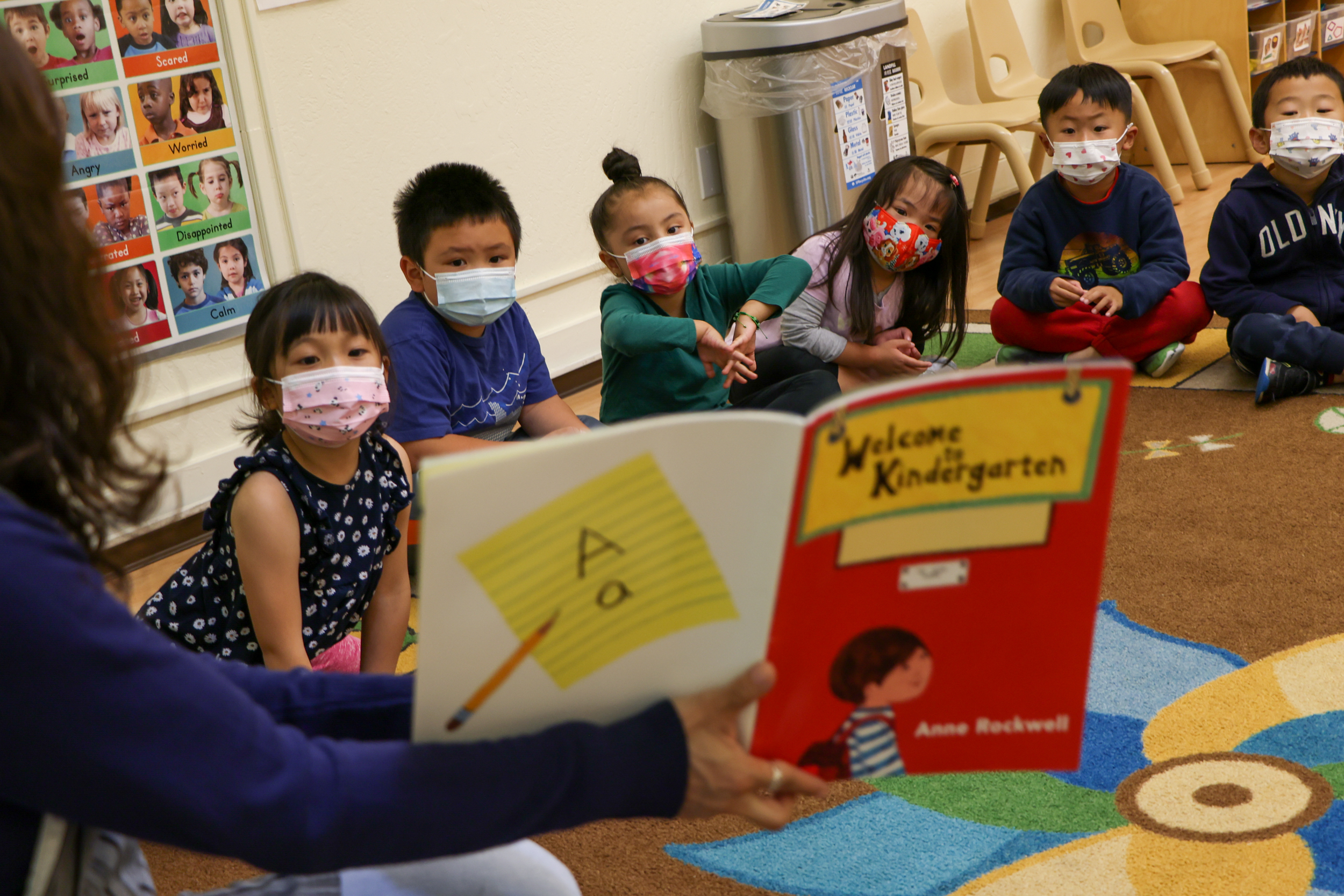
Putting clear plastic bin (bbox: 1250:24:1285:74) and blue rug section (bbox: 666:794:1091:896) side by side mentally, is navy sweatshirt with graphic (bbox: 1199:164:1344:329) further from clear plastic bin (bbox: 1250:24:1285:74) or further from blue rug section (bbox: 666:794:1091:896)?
clear plastic bin (bbox: 1250:24:1285:74)

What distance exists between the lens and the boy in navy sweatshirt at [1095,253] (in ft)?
8.05

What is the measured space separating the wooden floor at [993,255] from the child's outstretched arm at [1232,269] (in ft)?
0.94

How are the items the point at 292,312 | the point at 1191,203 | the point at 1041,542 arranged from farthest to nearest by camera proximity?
the point at 1191,203
the point at 292,312
the point at 1041,542

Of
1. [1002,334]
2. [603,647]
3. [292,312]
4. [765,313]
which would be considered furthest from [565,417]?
[603,647]

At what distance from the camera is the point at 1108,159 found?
2.44 m

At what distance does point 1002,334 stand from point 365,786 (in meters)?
2.32

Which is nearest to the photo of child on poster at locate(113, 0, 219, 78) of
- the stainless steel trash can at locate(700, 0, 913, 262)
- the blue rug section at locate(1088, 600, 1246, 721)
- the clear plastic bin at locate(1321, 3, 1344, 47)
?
the stainless steel trash can at locate(700, 0, 913, 262)

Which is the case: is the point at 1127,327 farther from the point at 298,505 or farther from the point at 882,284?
the point at 298,505

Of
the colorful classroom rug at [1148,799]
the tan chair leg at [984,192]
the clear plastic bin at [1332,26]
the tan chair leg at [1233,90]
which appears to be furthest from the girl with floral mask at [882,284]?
the clear plastic bin at [1332,26]

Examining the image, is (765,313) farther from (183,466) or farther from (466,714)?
(466,714)

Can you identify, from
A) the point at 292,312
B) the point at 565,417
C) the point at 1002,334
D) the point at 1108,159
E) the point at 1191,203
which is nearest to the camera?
the point at 292,312

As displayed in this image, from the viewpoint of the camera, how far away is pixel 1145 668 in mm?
1445

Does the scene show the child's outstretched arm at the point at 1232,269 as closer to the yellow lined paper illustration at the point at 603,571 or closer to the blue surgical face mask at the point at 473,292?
the blue surgical face mask at the point at 473,292

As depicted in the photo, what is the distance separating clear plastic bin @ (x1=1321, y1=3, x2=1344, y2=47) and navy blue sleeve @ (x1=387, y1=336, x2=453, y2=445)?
4495mm
